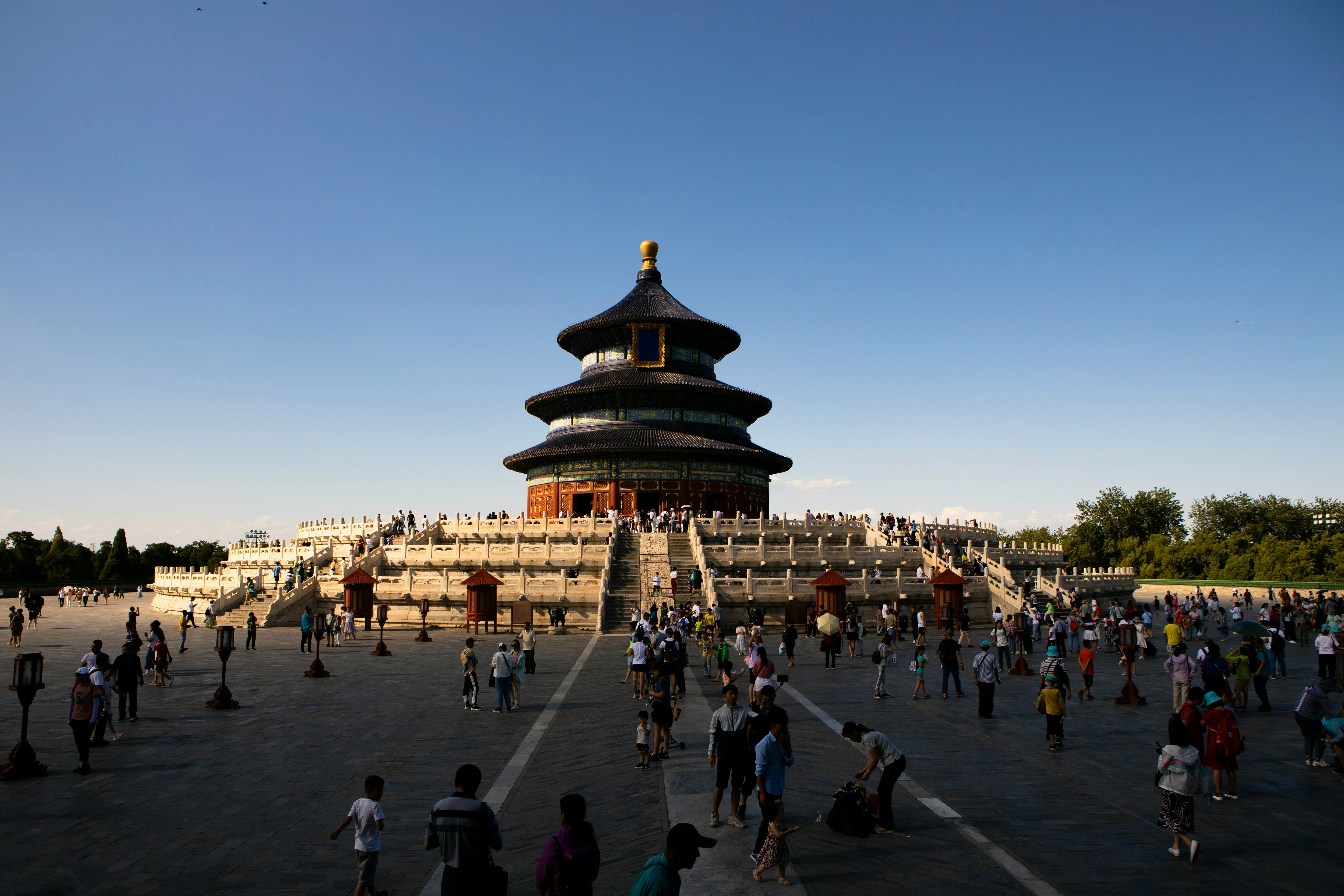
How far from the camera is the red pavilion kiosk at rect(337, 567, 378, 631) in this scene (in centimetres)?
3216

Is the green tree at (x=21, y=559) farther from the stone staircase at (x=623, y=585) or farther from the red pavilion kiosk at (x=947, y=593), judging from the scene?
the red pavilion kiosk at (x=947, y=593)

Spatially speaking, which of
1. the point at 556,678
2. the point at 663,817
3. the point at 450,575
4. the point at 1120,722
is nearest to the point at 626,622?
the point at 450,575

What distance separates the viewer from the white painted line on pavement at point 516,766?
336 inches

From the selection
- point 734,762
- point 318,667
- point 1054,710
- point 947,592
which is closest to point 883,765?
point 734,762

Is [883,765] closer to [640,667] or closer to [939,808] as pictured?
Answer: [939,808]

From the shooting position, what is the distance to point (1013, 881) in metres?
8.23

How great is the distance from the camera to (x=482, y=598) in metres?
31.7

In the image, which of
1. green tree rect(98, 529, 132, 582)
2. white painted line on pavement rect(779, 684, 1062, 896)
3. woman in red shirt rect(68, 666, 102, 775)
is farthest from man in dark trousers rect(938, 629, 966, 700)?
green tree rect(98, 529, 132, 582)

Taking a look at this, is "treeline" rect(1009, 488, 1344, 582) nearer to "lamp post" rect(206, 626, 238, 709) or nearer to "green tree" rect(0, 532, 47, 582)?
"lamp post" rect(206, 626, 238, 709)

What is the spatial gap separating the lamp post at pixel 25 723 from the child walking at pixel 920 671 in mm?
15909

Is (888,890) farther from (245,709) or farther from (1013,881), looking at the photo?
(245,709)

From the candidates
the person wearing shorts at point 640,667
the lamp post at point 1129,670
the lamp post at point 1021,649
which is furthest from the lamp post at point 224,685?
the lamp post at point 1021,649

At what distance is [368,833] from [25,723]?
803 centimetres

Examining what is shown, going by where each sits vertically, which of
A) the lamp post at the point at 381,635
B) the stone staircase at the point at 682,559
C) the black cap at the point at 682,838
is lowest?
the lamp post at the point at 381,635
